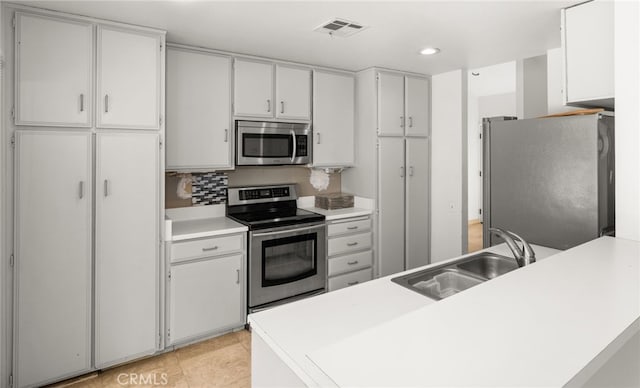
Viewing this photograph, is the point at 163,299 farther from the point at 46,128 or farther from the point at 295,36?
the point at 295,36

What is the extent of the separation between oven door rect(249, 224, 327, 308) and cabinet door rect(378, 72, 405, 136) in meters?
1.22

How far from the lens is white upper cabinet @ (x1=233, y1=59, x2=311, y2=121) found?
3.14 metres

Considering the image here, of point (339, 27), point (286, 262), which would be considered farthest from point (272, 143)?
point (339, 27)

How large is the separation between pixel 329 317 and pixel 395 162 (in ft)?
8.90

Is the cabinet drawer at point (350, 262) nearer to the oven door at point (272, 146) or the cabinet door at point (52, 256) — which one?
the oven door at point (272, 146)

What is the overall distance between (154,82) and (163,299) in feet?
4.95

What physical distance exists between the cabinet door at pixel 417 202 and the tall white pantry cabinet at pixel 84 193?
8.08 feet

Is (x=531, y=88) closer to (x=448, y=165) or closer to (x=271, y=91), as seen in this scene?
(x=448, y=165)

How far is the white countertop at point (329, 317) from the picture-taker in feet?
3.61

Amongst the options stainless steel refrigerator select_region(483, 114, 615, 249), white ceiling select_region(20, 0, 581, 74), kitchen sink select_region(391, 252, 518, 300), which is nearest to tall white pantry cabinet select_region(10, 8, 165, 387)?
white ceiling select_region(20, 0, 581, 74)

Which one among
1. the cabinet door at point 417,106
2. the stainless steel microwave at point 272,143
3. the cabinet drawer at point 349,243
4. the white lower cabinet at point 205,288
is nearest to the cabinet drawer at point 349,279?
the cabinet drawer at point 349,243

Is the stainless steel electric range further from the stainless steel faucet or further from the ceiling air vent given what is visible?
the stainless steel faucet

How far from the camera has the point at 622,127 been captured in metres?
1.82

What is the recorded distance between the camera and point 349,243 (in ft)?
11.7
